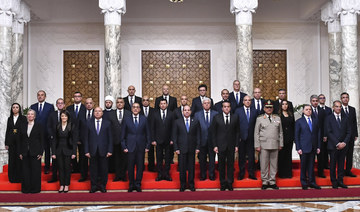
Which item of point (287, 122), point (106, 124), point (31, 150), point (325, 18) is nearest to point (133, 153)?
point (106, 124)

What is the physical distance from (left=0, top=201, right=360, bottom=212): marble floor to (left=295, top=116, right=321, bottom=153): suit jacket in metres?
1.46

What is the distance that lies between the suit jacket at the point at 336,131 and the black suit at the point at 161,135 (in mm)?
3165

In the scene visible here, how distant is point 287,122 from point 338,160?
1.25m

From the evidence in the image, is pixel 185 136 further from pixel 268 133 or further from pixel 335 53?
pixel 335 53

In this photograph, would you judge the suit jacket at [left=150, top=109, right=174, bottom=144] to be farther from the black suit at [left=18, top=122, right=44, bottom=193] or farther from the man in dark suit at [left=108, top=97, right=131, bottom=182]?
the black suit at [left=18, top=122, right=44, bottom=193]

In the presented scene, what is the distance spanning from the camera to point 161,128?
878cm

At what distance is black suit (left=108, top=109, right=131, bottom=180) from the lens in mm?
8703

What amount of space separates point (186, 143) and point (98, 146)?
170cm

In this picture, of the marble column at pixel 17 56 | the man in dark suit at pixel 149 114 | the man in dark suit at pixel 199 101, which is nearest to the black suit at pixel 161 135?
the man in dark suit at pixel 149 114

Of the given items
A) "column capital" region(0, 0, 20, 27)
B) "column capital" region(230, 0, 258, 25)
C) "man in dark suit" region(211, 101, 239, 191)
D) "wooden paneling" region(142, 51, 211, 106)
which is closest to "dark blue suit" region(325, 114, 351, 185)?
"man in dark suit" region(211, 101, 239, 191)

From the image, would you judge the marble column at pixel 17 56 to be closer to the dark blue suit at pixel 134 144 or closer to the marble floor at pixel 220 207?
the dark blue suit at pixel 134 144

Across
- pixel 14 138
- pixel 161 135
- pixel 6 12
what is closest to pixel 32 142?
pixel 14 138

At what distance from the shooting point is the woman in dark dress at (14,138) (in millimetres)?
8531

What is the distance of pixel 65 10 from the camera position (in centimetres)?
1455
